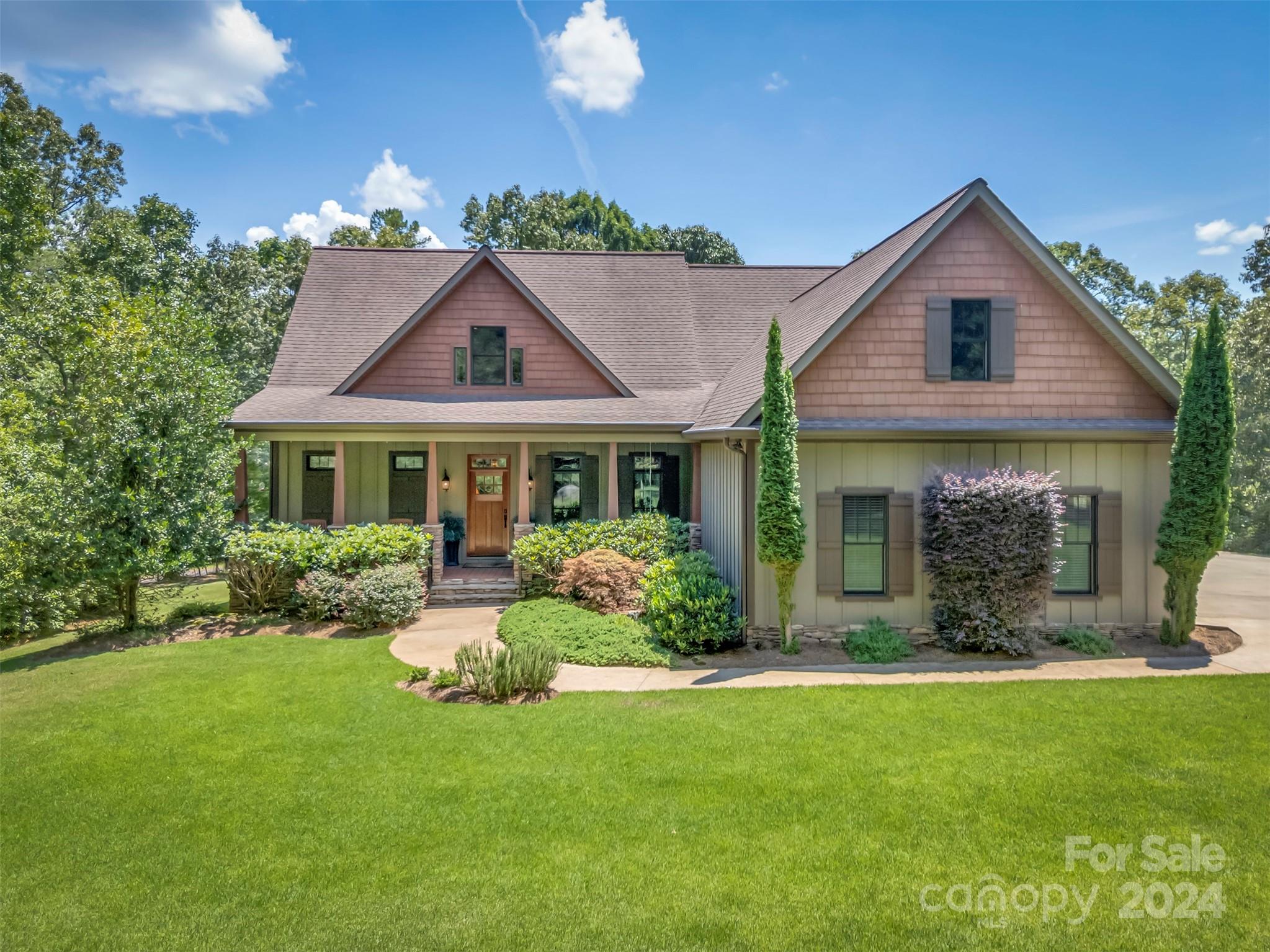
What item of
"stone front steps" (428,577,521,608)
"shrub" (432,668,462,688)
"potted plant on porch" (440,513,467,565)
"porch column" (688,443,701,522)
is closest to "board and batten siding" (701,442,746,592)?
"porch column" (688,443,701,522)

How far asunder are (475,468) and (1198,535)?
43.5 feet

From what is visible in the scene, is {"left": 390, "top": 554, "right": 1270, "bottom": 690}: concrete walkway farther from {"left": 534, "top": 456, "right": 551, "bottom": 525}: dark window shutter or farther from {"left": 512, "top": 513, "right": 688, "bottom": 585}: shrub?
{"left": 534, "top": 456, "right": 551, "bottom": 525}: dark window shutter

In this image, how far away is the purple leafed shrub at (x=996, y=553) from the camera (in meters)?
9.37

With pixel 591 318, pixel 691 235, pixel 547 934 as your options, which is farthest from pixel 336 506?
pixel 691 235

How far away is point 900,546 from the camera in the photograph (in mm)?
10164

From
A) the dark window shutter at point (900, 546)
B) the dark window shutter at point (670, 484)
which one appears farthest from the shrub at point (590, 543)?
the dark window shutter at point (900, 546)

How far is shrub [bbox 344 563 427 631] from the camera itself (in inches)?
444

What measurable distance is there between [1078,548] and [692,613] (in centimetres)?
598

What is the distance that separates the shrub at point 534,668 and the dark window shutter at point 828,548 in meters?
4.21

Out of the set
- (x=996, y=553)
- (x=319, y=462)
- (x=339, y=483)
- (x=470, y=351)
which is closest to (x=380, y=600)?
(x=339, y=483)

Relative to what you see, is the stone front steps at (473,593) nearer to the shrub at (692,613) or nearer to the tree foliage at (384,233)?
the shrub at (692,613)

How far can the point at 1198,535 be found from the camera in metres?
9.52

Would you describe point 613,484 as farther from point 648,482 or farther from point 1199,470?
point 1199,470

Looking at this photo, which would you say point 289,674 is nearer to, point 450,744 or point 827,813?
point 450,744
